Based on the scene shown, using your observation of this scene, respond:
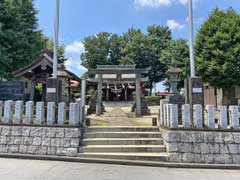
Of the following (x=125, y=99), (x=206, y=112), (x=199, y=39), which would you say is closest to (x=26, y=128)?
(x=206, y=112)

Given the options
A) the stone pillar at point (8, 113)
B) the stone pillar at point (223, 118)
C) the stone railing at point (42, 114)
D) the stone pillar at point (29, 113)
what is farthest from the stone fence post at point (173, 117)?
the stone pillar at point (8, 113)

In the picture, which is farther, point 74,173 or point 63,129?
point 63,129

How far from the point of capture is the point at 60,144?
7984 mm

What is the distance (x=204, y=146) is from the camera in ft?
24.5

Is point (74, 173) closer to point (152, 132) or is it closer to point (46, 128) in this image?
point (46, 128)

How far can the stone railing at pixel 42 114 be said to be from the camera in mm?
8266

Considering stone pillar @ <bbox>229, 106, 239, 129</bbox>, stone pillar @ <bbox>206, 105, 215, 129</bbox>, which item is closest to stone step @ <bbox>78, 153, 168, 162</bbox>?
stone pillar @ <bbox>206, 105, 215, 129</bbox>

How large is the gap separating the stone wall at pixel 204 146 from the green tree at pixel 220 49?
11.2m

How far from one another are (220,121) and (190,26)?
356cm

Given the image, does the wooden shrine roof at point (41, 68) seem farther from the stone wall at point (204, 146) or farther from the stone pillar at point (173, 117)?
the stone wall at point (204, 146)

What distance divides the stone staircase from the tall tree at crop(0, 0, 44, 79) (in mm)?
9518

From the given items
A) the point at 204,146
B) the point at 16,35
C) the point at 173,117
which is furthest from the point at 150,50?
the point at 204,146

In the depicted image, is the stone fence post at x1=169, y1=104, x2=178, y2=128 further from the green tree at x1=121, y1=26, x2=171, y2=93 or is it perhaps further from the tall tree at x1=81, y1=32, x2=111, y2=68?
the tall tree at x1=81, y1=32, x2=111, y2=68

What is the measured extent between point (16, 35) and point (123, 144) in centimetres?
1125
